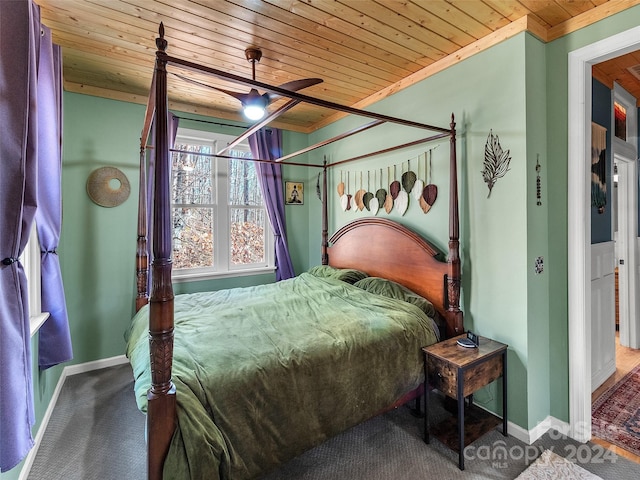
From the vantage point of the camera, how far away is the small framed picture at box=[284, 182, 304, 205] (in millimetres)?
4301

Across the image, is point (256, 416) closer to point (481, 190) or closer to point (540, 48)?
point (481, 190)

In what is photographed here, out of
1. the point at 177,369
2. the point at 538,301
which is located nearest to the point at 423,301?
the point at 538,301

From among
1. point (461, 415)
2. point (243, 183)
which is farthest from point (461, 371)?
Answer: point (243, 183)

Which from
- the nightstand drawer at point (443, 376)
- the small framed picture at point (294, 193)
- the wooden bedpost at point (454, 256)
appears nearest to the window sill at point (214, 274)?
the small framed picture at point (294, 193)

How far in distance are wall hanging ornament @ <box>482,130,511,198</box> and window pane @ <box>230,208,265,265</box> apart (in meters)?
2.80

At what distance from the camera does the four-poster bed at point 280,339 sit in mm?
1275

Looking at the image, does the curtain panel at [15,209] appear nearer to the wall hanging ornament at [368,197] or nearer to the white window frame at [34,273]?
the white window frame at [34,273]

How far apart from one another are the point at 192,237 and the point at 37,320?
185 cm

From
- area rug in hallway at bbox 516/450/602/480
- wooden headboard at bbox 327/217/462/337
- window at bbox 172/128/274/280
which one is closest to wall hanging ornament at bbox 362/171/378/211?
wooden headboard at bbox 327/217/462/337

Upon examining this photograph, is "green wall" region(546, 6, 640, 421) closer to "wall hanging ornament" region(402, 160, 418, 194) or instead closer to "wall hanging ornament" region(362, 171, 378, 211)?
"wall hanging ornament" region(402, 160, 418, 194)

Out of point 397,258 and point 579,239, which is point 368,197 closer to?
point 397,258

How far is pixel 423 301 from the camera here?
247 centimetres

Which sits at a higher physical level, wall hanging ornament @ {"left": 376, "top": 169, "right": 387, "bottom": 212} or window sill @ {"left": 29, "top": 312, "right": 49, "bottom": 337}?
wall hanging ornament @ {"left": 376, "top": 169, "right": 387, "bottom": 212}

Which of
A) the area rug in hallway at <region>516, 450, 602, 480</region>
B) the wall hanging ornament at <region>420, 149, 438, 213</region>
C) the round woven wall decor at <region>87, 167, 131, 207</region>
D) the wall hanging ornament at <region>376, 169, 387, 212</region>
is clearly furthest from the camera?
the wall hanging ornament at <region>376, 169, 387, 212</region>
